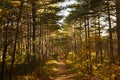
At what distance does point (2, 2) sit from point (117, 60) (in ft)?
26.0

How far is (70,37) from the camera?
222 feet

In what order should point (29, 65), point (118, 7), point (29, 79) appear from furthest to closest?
point (29, 65), point (29, 79), point (118, 7)

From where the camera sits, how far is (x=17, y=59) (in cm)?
2017

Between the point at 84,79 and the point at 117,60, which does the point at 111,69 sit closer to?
the point at 117,60

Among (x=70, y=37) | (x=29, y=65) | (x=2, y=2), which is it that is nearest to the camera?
(x=2, y=2)

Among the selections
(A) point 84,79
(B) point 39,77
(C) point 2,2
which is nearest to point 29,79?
(B) point 39,77

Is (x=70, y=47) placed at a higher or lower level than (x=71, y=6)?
lower

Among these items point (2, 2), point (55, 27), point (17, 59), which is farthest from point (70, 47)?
point (2, 2)

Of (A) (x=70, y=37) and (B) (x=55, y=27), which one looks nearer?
(B) (x=55, y=27)

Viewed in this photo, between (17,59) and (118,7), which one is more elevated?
(118,7)

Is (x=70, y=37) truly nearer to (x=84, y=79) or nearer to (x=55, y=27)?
(x=55, y=27)

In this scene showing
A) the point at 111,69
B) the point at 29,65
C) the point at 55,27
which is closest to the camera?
the point at 111,69

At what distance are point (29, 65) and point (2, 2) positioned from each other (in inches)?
279

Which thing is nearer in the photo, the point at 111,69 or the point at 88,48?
the point at 111,69
